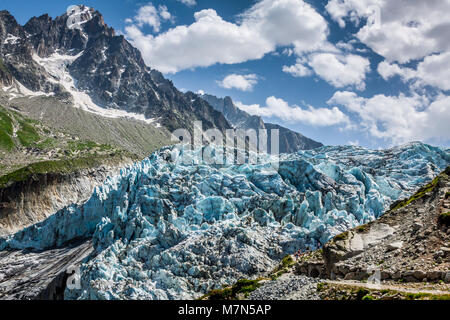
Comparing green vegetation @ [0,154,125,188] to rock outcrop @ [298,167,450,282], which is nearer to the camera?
rock outcrop @ [298,167,450,282]

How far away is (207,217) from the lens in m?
73.8

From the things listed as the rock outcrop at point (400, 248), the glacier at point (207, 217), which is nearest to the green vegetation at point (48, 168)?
the glacier at point (207, 217)

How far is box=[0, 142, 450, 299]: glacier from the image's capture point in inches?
2169

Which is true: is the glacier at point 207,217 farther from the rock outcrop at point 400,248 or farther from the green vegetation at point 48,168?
the green vegetation at point 48,168

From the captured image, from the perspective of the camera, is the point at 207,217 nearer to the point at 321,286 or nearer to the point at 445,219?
the point at 321,286

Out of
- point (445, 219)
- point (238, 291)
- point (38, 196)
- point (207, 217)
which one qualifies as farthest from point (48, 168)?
point (445, 219)

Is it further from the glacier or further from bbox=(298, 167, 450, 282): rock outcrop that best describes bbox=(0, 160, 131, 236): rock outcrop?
bbox=(298, 167, 450, 282): rock outcrop

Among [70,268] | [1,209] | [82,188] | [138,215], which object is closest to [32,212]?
[1,209]

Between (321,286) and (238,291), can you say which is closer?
(321,286)

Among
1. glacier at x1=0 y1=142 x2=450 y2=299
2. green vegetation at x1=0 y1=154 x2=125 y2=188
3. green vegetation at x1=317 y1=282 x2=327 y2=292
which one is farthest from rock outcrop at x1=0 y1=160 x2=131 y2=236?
green vegetation at x1=317 y1=282 x2=327 y2=292

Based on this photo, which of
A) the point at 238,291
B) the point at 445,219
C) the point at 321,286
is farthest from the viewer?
the point at 238,291

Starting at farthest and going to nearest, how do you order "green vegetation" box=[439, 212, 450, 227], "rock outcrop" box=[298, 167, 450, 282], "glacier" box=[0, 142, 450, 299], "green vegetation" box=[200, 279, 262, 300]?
1. "glacier" box=[0, 142, 450, 299]
2. "green vegetation" box=[200, 279, 262, 300]
3. "green vegetation" box=[439, 212, 450, 227]
4. "rock outcrop" box=[298, 167, 450, 282]

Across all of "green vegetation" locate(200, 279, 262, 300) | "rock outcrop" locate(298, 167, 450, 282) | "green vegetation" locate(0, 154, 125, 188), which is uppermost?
"green vegetation" locate(0, 154, 125, 188)

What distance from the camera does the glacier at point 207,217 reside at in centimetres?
5509
